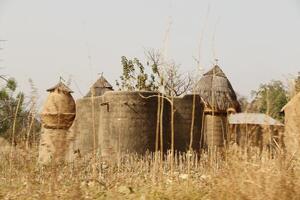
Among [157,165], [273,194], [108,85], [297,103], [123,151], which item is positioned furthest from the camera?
[108,85]

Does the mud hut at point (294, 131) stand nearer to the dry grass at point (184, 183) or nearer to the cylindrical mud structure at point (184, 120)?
the dry grass at point (184, 183)

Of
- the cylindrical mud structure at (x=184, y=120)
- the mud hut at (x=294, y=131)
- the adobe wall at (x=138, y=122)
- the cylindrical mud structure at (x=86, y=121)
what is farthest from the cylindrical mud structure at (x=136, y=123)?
the mud hut at (x=294, y=131)

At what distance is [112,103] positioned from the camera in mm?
17203

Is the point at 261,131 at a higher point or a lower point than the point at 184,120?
lower

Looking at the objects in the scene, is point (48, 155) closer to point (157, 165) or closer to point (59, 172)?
point (59, 172)

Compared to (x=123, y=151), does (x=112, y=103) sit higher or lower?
higher

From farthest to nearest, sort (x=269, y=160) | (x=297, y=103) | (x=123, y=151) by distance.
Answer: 1. (x=123, y=151)
2. (x=269, y=160)
3. (x=297, y=103)

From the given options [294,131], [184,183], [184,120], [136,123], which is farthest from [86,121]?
[294,131]

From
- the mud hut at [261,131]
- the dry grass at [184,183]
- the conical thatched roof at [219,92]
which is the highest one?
the conical thatched roof at [219,92]

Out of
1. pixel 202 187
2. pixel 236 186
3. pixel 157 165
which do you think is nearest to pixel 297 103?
pixel 236 186

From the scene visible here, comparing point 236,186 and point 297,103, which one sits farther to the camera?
point 297,103

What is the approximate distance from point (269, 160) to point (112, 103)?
46.8 ft

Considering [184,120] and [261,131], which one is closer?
[261,131]

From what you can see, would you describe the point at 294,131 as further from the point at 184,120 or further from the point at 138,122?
the point at 184,120
